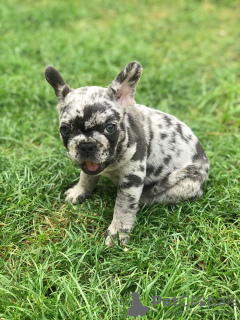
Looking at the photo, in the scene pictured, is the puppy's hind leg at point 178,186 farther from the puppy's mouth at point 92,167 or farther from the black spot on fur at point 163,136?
the puppy's mouth at point 92,167

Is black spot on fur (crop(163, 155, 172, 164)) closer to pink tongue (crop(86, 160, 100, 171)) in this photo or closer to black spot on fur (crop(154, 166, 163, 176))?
black spot on fur (crop(154, 166, 163, 176))

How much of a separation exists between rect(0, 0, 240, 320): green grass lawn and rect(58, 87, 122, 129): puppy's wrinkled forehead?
1742mm

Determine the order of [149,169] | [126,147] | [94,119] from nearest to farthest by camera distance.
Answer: [94,119] → [126,147] → [149,169]

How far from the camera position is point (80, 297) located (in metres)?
3.98

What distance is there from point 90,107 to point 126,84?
28.6 inches

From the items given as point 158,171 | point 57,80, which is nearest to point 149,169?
point 158,171

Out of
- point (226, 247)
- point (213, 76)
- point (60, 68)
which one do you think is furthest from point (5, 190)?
point (213, 76)

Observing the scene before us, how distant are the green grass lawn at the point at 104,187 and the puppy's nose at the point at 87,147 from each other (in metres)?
1.39

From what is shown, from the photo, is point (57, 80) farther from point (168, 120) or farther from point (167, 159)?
point (167, 159)

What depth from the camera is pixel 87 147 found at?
4059 mm

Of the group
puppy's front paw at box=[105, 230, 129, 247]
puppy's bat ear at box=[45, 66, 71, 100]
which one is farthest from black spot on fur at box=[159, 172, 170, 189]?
puppy's bat ear at box=[45, 66, 71, 100]

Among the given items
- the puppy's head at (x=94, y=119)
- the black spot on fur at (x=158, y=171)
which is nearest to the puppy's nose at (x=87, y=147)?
the puppy's head at (x=94, y=119)

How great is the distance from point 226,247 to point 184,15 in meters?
10.0

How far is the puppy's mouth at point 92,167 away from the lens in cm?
434
